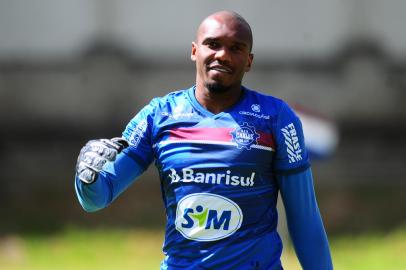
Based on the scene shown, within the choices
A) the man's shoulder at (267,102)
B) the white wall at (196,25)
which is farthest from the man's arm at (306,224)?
the white wall at (196,25)

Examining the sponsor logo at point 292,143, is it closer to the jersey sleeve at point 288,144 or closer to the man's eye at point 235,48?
the jersey sleeve at point 288,144

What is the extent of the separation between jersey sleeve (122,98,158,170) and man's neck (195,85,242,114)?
0.71 ft

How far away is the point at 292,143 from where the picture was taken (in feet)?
13.2

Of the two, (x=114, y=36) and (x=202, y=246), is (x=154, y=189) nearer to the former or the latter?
(x=114, y=36)

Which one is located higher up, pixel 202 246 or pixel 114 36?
pixel 202 246

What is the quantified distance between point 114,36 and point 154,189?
1.76 meters

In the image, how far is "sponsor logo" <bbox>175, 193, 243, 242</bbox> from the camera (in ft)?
12.9

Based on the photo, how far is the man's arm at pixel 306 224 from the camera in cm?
410

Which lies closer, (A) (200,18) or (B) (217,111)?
(B) (217,111)

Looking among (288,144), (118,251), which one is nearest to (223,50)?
(288,144)

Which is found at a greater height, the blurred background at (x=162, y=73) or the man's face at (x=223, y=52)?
the man's face at (x=223, y=52)

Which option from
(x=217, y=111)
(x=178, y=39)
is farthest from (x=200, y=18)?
(x=217, y=111)

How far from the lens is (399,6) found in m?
11.1

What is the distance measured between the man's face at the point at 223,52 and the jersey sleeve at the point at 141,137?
0.93 feet
